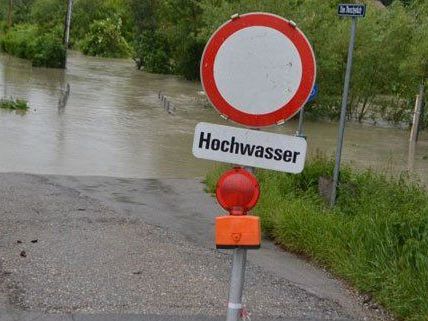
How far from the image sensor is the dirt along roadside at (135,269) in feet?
16.6

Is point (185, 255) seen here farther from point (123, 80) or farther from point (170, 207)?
point (123, 80)

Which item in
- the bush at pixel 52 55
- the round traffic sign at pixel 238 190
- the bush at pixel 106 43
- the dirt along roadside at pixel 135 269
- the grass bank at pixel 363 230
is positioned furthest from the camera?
the bush at pixel 106 43

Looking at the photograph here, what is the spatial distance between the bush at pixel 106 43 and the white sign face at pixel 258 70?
2309 inches

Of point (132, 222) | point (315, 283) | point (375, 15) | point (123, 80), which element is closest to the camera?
point (315, 283)

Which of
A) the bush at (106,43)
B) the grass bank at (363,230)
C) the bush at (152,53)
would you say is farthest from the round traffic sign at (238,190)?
the bush at (106,43)

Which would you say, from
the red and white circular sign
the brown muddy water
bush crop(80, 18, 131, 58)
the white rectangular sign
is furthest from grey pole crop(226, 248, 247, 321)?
bush crop(80, 18, 131, 58)

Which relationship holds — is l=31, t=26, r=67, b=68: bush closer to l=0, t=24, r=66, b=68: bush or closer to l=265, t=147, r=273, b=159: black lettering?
l=0, t=24, r=66, b=68: bush

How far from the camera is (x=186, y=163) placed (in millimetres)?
14266

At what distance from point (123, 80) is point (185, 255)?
103 ft

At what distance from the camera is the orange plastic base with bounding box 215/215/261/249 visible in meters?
3.58

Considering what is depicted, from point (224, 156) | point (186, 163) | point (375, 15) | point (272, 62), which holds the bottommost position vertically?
point (186, 163)

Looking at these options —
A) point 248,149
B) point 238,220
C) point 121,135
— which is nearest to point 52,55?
point 121,135

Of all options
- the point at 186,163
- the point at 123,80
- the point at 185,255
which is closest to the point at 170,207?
the point at 185,255

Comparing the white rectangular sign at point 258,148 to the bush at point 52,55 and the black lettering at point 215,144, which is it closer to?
the black lettering at point 215,144
